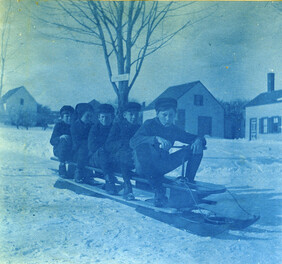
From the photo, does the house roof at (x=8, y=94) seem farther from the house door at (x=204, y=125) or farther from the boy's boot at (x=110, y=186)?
the house door at (x=204, y=125)

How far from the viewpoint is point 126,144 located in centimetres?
398

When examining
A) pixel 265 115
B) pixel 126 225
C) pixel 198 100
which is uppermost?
pixel 198 100

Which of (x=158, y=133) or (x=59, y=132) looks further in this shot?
(x=59, y=132)

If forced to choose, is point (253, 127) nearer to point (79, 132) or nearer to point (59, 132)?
point (79, 132)

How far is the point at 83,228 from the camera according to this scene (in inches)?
126

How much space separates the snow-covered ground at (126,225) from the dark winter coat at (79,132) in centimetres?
66

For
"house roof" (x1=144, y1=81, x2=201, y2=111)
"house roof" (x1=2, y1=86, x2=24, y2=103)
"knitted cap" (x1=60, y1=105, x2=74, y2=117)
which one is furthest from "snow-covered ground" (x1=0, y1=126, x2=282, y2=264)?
"knitted cap" (x1=60, y1=105, x2=74, y2=117)

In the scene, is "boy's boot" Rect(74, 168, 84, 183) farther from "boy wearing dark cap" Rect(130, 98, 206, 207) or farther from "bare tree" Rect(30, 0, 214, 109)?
"boy wearing dark cap" Rect(130, 98, 206, 207)

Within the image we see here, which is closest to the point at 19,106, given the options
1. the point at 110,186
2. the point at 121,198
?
the point at 110,186

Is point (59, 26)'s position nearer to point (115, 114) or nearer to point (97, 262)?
point (115, 114)

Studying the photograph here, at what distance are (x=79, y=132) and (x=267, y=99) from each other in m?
2.92

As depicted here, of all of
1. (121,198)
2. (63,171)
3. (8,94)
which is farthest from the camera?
(63,171)

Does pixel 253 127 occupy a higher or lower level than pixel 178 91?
lower

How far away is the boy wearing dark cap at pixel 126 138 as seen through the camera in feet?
12.8
